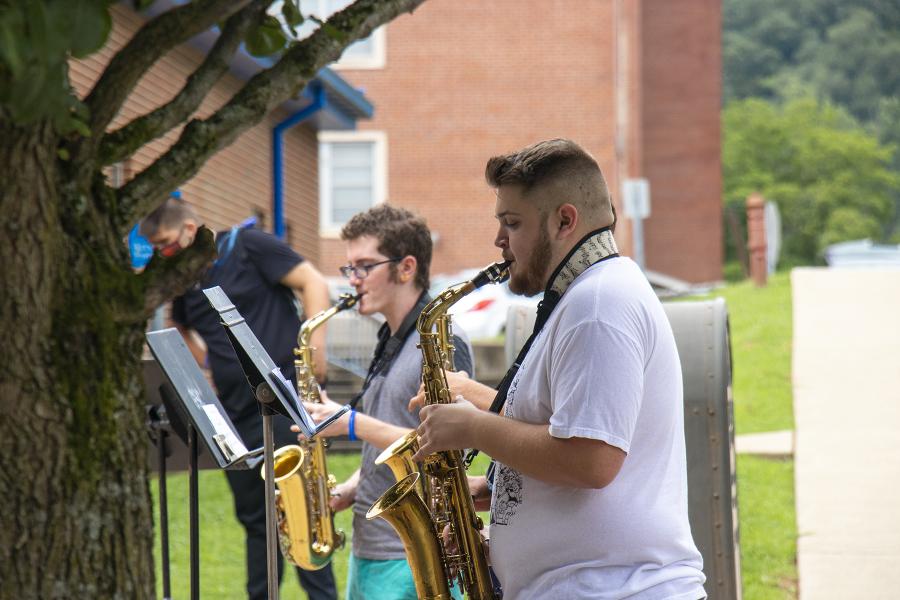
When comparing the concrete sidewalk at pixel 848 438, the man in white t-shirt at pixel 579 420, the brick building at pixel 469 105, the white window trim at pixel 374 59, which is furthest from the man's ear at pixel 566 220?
the white window trim at pixel 374 59

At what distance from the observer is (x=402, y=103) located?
28.6 meters

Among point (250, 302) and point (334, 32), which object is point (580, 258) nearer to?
point (334, 32)

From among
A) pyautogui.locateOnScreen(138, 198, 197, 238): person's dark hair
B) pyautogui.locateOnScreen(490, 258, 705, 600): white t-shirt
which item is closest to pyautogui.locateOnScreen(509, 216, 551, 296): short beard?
pyautogui.locateOnScreen(490, 258, 705, 600): white t-shirt

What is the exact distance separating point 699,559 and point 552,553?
38cm

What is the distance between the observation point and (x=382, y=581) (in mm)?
4020

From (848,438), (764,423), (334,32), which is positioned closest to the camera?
(334,32)

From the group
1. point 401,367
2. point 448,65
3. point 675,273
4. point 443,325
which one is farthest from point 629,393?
point 675,273

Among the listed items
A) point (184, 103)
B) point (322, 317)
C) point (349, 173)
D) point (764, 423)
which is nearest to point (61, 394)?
point (184, 103)

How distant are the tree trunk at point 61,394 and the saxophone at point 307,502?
1816mm

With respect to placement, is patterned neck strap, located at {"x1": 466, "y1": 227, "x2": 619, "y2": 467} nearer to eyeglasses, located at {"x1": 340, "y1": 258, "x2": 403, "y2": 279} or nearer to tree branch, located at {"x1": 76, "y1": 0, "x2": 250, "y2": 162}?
tree branch, located at {"x1": 76, "y1": 0, "x2": 250, "y2": 162}

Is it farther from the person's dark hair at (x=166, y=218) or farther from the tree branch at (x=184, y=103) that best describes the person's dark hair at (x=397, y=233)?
the person's dark hair at (x=166, y=218)

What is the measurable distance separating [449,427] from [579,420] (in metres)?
0.37

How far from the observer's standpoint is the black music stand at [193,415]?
3.69m

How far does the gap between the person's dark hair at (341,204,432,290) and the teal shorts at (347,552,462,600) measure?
98 centimetres
